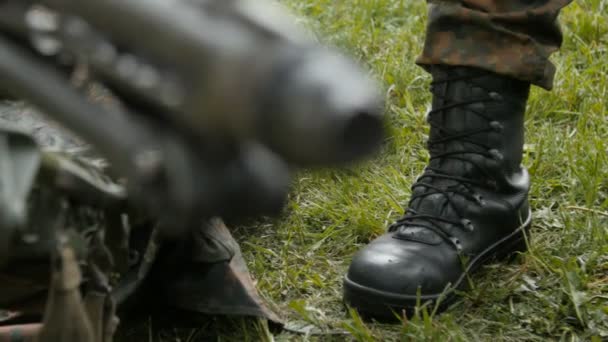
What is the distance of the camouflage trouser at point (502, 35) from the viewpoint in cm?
167

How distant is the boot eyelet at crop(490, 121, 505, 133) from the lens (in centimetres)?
170

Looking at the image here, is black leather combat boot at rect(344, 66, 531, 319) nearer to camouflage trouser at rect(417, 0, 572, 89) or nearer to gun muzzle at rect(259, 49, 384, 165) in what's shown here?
camouflage trouser at rect(417, 0, 572, 89)

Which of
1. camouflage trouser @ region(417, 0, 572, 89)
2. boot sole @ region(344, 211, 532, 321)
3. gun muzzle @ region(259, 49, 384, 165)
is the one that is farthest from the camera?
camouflage trouser @ region(417, 0, 572, 89)

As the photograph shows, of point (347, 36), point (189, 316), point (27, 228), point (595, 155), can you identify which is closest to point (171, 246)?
point (189, 316)

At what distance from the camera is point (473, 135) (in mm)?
1712

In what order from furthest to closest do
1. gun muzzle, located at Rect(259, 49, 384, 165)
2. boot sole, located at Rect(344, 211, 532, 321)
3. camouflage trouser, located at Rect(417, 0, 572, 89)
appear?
camouflage trouser, located at Rect(417, 0, 572, 89) → boot sole, located at Rect(344, 211, 532, 321) → gun muzzle, located at Rect(259, 49, 384, 165)

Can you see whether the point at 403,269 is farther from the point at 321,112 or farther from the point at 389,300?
the point at 321,112

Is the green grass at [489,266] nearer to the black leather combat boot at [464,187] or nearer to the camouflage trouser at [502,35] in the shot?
the black leather combat boot at [464,187]

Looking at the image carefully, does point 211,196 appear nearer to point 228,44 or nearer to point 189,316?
point 228,44

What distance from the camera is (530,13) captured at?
1.66m

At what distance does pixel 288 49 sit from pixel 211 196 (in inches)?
5.7

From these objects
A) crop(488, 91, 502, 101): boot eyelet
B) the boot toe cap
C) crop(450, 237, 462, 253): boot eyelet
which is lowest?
the boot toe cap

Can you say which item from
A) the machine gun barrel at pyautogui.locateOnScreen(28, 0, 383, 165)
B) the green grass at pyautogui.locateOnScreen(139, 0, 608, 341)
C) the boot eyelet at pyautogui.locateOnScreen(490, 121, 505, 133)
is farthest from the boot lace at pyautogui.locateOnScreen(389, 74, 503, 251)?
the machine gun barrel at pyautogui.locateOnScreen(28, 0, 383, 165)

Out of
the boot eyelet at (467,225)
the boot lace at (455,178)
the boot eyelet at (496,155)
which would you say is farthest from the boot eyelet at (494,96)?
the boot eyelet at (467,225)
